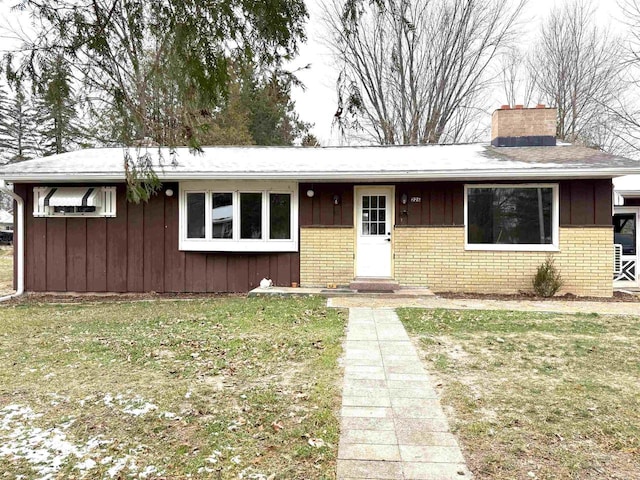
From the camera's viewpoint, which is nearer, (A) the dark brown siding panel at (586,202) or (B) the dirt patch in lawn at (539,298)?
(B) the dirt patch in lawn at (539,298)

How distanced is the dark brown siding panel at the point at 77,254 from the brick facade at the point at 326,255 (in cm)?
470

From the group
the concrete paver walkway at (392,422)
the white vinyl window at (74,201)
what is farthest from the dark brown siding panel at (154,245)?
the concrete paver walkway at (392,422)

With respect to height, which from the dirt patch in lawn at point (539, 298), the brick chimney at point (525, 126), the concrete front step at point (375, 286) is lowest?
the dirt patch in lawn at point (539, 298)

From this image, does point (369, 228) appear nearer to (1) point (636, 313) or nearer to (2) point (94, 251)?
(1) point (636, 313)

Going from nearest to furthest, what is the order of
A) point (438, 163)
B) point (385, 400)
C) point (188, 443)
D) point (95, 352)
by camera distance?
point (188, 443) → point (385, 400) → point (95, 352) → point (438, 163)

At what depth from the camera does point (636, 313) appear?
272 inches

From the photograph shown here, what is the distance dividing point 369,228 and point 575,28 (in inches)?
692

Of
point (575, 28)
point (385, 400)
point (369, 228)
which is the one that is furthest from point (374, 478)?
point (575, 28)

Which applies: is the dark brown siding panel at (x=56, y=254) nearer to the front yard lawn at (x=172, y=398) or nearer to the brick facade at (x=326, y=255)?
the front yard lawn at (x=172, y=398)

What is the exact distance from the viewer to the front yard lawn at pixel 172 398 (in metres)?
2.55

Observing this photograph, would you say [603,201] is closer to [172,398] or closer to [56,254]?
[172,398]

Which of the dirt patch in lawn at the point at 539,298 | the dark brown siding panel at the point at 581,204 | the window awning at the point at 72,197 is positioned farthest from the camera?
the window awning at the point at 72,197

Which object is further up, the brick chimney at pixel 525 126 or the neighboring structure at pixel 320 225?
the brick chimney at pixel 525 126

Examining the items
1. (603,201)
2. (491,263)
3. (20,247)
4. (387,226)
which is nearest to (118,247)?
(20,247)
